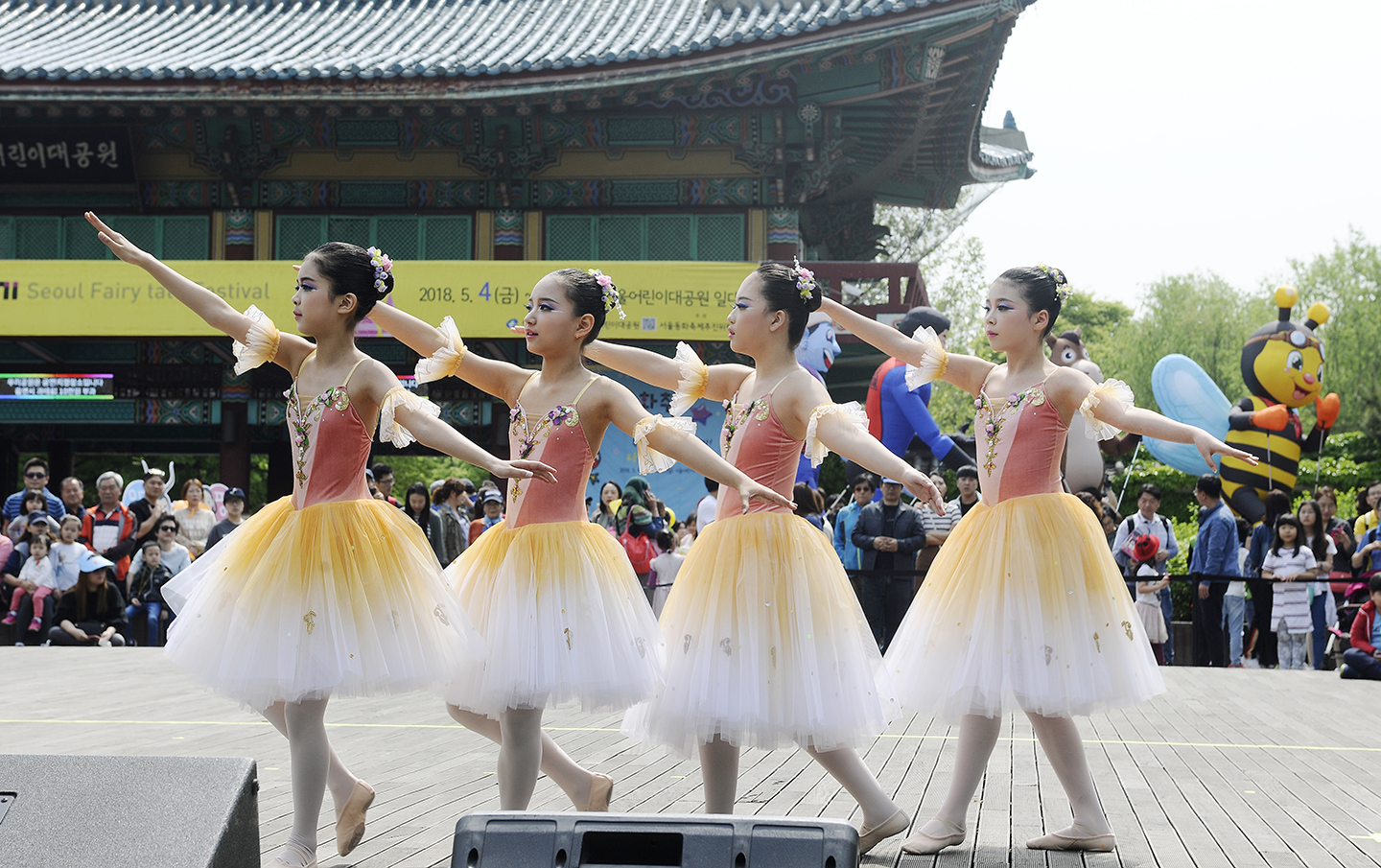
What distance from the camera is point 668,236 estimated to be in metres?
15.6

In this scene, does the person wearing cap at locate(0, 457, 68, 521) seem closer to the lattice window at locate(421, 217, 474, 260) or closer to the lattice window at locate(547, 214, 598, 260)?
the lattice window at locate(421, 217, 474, 260)

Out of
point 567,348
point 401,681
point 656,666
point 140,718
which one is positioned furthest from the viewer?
point 140,718

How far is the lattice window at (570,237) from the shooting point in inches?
619

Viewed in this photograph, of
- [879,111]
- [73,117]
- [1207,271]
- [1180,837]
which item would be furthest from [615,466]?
[1207,271]

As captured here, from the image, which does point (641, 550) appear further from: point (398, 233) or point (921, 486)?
point (921, 486)

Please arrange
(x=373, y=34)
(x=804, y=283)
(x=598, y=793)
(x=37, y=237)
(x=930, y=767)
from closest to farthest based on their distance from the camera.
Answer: (x=598, y=793) → (x=804, y=283) → (x=930, y=767) → (x=37, y=237) → (x=373, y=34)

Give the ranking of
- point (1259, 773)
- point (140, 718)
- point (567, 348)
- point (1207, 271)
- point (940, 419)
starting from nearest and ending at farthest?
point (567, 348) < point (1259, 773) < point (140, 718) < point (940, 419) < point (1207, 271)

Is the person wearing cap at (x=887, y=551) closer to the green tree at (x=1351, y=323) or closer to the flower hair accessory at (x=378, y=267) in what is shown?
the flower hair accessory at (x=378, y=267)

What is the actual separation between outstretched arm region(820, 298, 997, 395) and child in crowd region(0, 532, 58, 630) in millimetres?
8823

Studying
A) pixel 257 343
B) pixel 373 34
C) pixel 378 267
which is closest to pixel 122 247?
pixel 257 343

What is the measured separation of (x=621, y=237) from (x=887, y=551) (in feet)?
23.6

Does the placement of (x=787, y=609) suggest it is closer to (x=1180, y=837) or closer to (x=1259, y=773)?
(x=1180, y=837)

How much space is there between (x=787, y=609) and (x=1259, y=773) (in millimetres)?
3015

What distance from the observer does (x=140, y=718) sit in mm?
6914
